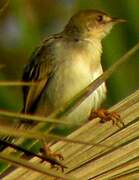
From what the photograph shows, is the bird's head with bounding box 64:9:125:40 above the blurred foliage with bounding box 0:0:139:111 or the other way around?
above

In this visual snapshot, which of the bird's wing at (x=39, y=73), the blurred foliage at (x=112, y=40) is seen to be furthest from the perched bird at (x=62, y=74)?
the blurred foliage at (x=112, y=40)

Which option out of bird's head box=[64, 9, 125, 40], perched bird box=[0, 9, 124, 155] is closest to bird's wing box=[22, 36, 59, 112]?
perched bird box=[0, 9, 124, 155]

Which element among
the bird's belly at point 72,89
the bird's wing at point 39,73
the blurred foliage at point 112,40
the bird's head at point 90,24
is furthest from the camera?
the bird's head at point 90,24

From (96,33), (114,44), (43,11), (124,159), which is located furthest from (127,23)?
(43,11)

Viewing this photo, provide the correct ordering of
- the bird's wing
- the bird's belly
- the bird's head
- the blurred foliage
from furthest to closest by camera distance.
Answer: the bird's head < the bird's wing < the bird's belly < the blurred foliage

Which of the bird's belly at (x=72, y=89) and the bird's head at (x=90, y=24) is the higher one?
the bird's head at (x=90, y=24)

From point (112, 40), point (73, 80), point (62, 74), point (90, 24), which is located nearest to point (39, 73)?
point (62, 74)

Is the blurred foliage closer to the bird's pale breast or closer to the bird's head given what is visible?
the bird's pale breast

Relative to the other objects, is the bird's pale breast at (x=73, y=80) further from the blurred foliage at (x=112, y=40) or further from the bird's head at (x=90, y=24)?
the bird's head at (x=90, y=24)
